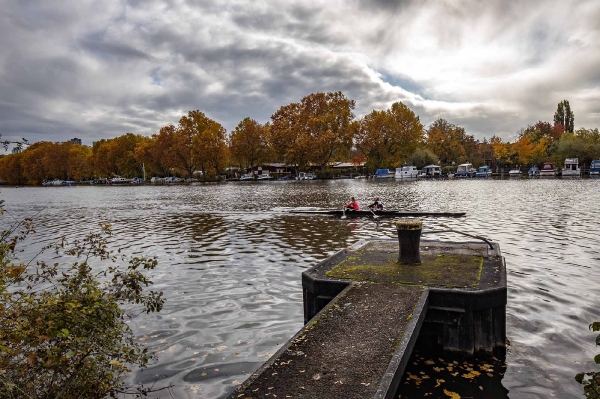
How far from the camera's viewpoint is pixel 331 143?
89.1 m

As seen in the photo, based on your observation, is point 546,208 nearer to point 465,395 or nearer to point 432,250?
point 432,250

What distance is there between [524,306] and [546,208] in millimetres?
20390

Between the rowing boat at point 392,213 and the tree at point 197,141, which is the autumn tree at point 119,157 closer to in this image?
the tree at point 197,141

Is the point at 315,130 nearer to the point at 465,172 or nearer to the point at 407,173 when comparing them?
the point at 407,173

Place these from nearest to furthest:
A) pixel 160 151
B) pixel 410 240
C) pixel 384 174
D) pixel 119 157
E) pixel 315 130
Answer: pixel 410 240 → pixel 315 130 → pixel 384 174 → pixel 160 151 → pixel 119 157

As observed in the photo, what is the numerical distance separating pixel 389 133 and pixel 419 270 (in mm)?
86292

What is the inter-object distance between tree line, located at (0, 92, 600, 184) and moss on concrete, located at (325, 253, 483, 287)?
7716cm

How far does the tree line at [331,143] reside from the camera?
90.1m

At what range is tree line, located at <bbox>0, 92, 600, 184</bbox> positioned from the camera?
90.1 metres

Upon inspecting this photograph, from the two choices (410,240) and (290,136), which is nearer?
(410,240)

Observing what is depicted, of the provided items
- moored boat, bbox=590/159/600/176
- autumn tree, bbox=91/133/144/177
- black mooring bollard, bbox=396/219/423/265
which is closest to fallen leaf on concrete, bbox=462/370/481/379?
black mooring bollard, bbox=396/219/423/265

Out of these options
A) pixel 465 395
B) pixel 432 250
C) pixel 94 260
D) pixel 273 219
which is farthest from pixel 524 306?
pixel 273 219

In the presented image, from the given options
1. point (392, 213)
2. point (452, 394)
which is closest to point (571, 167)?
point (392, 213)

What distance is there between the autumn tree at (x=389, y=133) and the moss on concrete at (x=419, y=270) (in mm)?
83464
